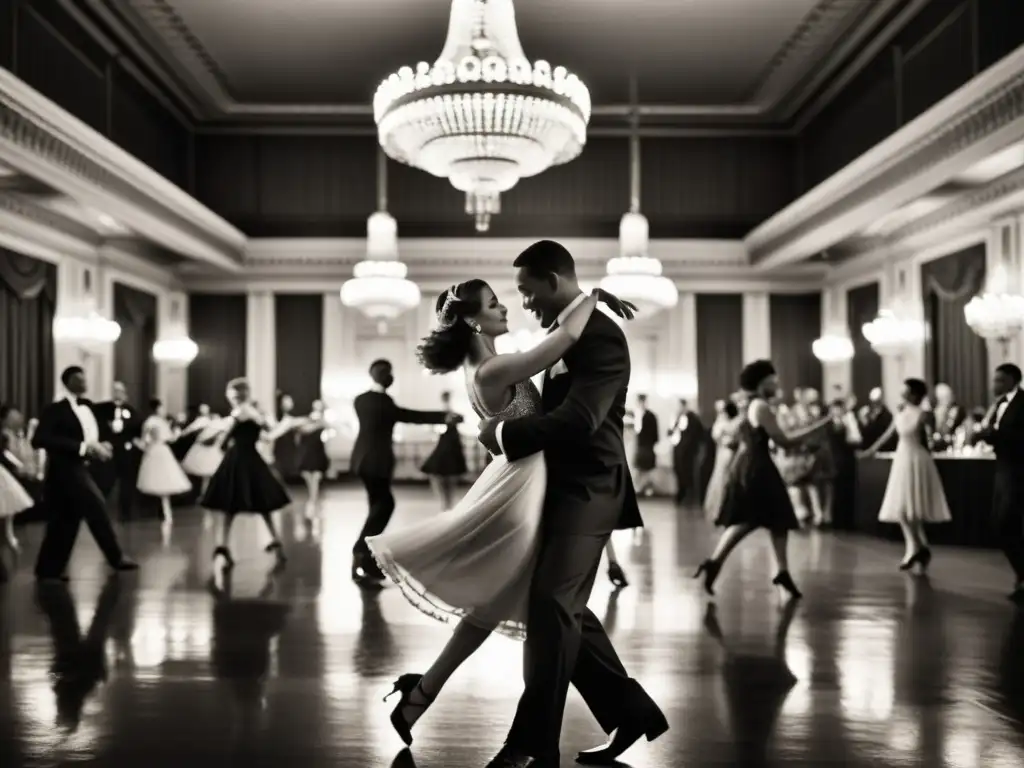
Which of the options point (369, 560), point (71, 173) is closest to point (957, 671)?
point (369, 560)

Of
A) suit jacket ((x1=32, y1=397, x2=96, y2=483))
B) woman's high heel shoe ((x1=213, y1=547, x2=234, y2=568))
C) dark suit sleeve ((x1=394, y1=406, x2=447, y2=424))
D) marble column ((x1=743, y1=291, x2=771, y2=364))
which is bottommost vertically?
woman's high heel shoe ((x1=213, y1=547, x2=234, y2=568))

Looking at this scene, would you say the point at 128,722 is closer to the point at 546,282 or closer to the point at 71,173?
the point at 546,282

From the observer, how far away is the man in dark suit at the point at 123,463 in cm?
1105

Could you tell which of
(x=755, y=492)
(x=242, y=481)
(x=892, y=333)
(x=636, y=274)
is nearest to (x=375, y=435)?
(x=242, y=481)

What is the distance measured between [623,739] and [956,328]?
10.0 meters

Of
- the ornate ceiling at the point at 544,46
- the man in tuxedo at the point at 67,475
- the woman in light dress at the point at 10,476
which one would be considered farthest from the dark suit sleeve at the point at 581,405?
the ornate ceiling at the point at 544,46

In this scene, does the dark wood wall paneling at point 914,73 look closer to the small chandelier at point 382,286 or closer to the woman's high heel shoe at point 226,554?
the small chandelier at point 382,286

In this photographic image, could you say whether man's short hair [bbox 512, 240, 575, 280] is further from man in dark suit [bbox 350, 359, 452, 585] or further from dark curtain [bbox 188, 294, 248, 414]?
dark curtain [bbox 188, 294, 248, 414]

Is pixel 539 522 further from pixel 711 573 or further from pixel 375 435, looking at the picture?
pixel 375 435

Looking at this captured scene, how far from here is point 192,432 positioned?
12.4 metres

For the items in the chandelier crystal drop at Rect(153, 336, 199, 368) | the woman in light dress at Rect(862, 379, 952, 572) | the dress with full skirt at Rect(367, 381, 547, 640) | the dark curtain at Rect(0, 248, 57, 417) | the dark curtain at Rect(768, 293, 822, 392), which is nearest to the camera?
the dress with full skirt at Rect(367, 381, 547, 640)

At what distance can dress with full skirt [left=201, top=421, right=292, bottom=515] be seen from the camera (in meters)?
7.41

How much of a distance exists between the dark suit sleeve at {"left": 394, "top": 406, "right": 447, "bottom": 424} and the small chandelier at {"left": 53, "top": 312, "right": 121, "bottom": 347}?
6.36 metres

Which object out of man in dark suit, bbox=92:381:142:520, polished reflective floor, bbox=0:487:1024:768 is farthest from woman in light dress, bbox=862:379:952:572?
man in dark suit, bbox=92:381:142:520
